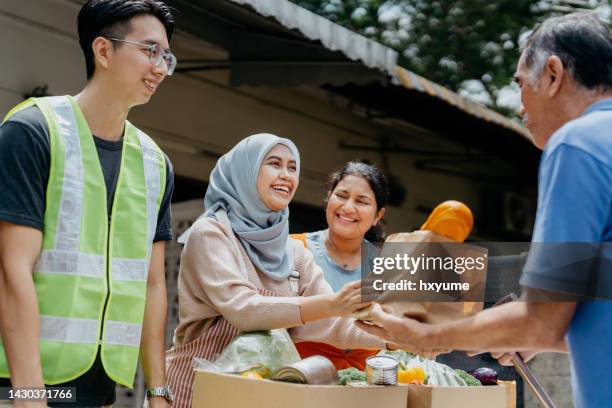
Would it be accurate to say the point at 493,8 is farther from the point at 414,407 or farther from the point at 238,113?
the point at 414,407

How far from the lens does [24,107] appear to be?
254cm

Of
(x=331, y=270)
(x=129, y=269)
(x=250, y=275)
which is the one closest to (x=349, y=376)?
(x=250, y=275)

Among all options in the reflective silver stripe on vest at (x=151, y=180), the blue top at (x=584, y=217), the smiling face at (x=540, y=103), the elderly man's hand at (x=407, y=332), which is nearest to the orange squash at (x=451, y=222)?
the elderly man's hand at (x=407, y=332)

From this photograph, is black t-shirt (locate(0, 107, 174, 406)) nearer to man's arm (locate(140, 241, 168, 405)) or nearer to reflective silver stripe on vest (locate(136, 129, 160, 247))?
man's arm (locate(140, 241, 168, 405))

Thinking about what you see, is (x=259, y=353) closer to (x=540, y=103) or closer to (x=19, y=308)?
(x=19, y=308)

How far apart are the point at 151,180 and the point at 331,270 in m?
1.49

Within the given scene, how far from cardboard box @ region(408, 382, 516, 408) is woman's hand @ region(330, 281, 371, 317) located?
268 millimetres

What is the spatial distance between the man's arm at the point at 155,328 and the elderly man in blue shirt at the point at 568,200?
0.86 meters

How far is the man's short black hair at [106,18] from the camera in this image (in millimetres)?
2727

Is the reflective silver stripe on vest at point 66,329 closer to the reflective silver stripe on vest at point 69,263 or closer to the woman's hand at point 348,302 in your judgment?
the reflective silver stripe on vest at point 69,263

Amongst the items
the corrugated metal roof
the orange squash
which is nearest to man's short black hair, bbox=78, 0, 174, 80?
the orange squash

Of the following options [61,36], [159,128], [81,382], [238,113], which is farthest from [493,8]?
[81,382]

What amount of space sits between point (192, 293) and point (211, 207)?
32cm

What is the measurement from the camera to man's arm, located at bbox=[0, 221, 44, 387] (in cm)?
238
